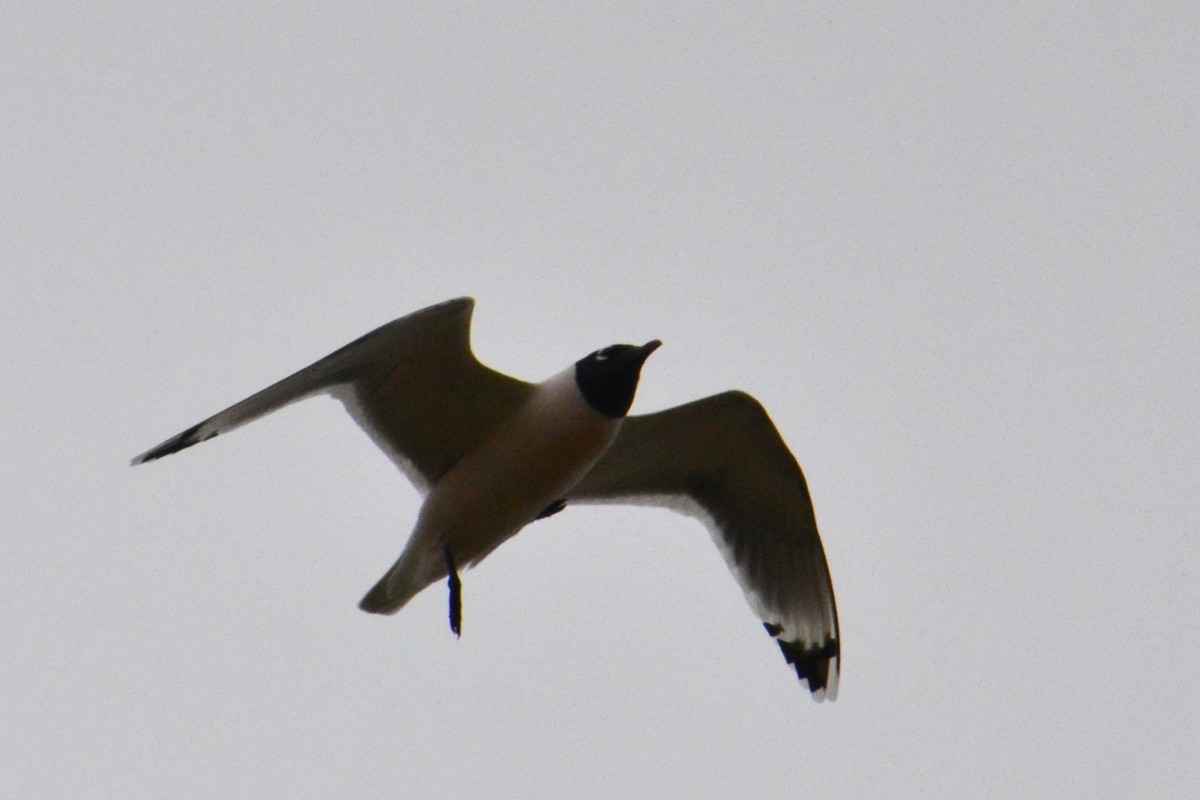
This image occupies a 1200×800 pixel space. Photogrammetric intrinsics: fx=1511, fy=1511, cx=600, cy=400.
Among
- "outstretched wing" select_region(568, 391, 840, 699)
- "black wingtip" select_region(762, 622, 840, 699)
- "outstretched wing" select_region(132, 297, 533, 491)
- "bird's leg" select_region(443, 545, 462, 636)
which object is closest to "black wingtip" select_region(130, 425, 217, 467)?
"outstretched wing" select_region(132, 297, 533, 491)

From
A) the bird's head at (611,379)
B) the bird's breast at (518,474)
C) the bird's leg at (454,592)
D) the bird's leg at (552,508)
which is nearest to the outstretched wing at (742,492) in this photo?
the bird's leg at (552,508)

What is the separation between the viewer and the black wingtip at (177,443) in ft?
18.0

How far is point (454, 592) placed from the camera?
19.3ft

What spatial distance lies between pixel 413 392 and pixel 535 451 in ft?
1.92

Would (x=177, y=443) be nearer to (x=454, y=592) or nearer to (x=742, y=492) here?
(x=454, y=592)

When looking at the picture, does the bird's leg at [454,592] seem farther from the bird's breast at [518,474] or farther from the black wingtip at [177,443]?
the black wingtip at [177,443]

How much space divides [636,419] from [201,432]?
183cm

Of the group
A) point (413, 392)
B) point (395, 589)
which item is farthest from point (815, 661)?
point (413, 392)

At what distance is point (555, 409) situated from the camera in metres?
5.83

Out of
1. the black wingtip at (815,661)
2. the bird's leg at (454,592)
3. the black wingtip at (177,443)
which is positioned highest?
the black wingtip at (177,443)

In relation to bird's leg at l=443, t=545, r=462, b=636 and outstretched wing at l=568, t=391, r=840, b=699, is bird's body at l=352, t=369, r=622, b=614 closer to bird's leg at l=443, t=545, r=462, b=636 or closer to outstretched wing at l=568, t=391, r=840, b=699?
bird's leg at l=443, t=545, r=462, b=636

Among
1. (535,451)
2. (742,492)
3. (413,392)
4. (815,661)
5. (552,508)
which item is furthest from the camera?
(815,661)

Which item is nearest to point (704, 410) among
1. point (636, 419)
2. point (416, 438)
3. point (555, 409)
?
point (636, 419)

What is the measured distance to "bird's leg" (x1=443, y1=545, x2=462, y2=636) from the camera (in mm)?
5852
